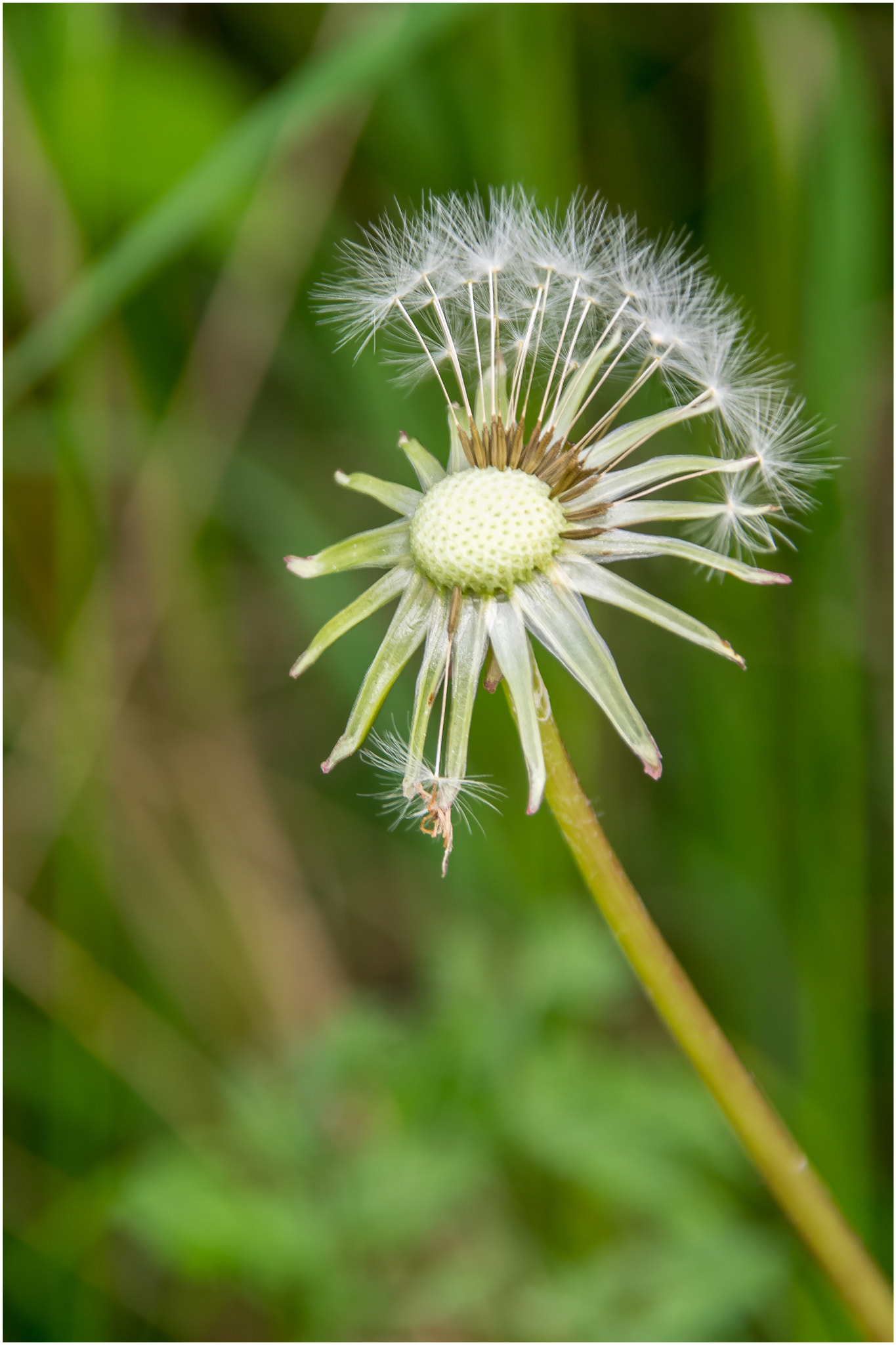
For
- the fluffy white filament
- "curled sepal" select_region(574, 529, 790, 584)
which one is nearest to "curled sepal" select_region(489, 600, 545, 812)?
"curled sepal" select_region(574, 529, 790, 584)

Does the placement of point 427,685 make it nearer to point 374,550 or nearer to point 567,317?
point 374,550

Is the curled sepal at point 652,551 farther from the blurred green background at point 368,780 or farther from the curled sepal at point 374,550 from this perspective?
the blurred green background at point 368,780

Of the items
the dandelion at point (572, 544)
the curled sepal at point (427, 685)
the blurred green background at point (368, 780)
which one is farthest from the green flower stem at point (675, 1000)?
the blurred green background at point (368, 780)

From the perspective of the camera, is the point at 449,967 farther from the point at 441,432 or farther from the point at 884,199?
the point at 884,199

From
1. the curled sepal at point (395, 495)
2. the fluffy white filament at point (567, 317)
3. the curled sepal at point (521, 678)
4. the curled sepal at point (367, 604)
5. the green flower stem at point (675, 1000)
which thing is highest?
the fluffy white filament at point (567, 317)

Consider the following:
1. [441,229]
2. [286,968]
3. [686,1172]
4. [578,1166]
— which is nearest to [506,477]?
[441,229]

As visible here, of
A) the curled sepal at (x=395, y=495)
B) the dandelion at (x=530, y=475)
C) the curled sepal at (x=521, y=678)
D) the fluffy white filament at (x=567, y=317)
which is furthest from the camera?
the fluffy white filament at (x=567, y=317)

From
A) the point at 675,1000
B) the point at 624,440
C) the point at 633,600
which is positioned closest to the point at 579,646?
the point at 633,600
